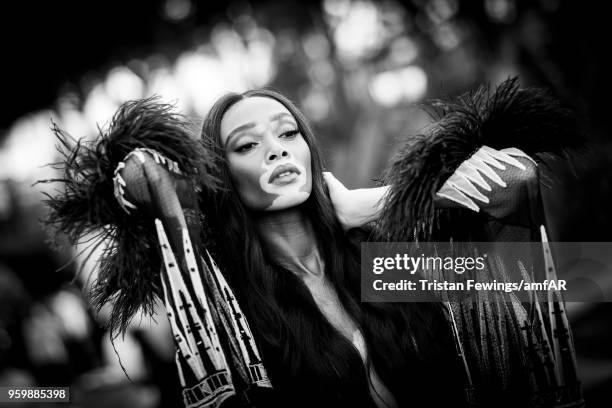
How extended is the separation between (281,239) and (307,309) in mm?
249

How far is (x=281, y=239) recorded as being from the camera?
1.81 meters

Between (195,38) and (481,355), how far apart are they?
22.5 feet

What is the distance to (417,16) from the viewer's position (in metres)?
7.22

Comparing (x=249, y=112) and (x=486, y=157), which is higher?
(x=249, y=112)

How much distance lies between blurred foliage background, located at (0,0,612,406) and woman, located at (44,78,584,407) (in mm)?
1830

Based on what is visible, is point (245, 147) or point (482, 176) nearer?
point (482, 176)

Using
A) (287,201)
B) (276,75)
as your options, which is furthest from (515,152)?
(276,75)

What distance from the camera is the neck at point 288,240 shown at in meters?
1.80

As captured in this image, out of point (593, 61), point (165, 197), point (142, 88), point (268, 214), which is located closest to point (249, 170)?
point (268, 214)

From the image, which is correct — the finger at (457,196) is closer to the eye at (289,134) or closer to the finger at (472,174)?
the finger at (472,174)

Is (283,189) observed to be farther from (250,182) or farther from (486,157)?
(486,157)

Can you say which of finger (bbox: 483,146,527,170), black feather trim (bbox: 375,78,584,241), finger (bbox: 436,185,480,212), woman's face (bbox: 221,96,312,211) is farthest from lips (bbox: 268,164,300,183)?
finger (bbox: 483,146,527,170)

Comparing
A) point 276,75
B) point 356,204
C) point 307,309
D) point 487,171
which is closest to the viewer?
point 487,171

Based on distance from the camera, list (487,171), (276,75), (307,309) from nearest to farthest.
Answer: (487,171), (307,309), (276,75)
